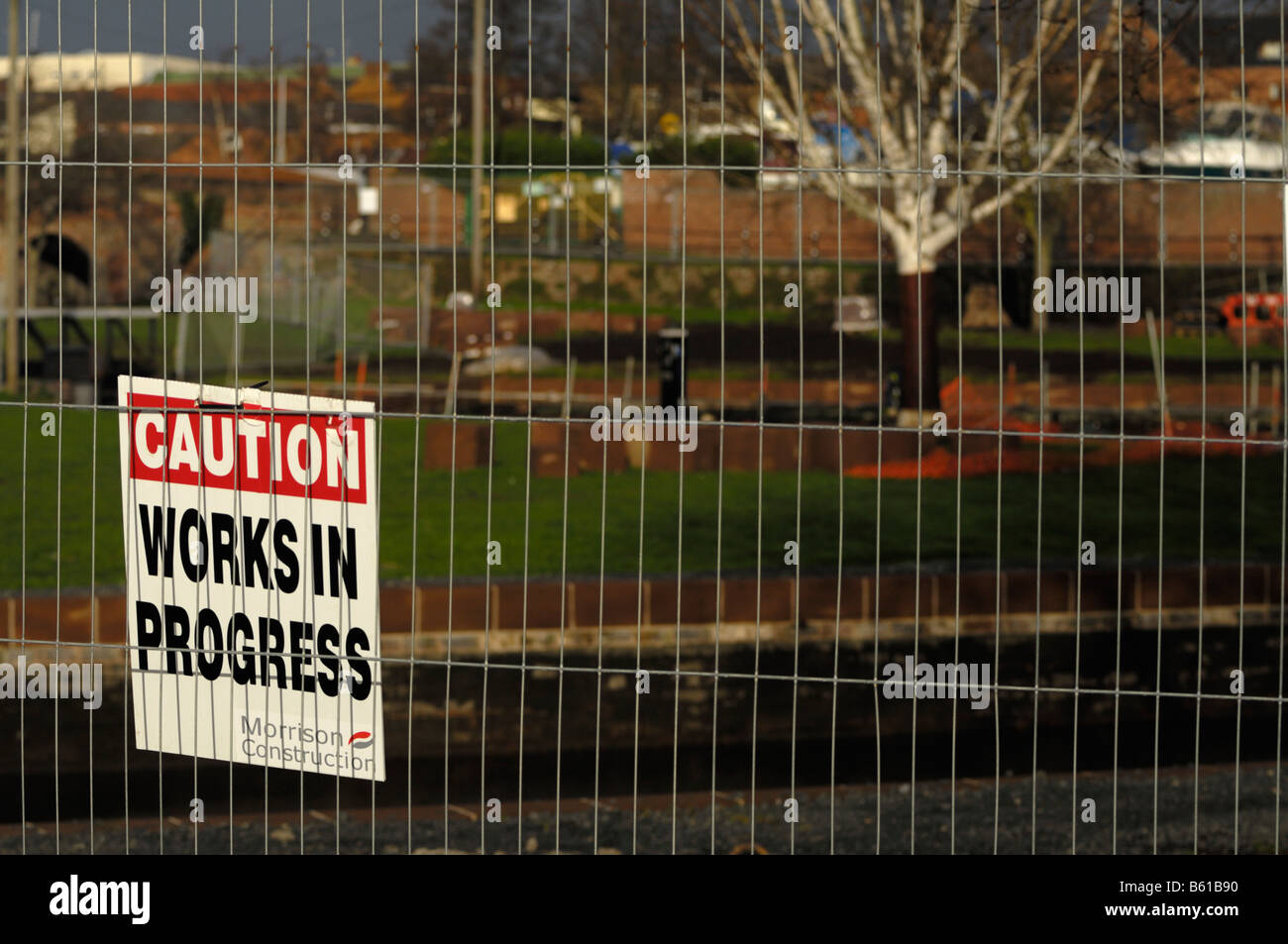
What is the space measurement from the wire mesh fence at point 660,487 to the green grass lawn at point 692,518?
0.07m

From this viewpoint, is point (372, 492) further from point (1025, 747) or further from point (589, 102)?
point (589, 102)

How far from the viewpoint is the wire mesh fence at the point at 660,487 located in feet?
14.9

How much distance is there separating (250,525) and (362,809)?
2.15m

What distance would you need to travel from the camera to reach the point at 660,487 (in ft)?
42.5

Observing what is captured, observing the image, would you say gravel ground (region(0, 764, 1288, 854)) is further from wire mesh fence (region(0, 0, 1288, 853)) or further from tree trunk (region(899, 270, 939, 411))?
tree trunk (region(899, 270, 939, 411))
